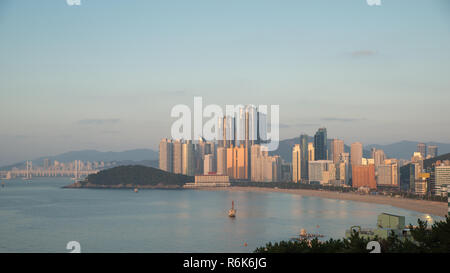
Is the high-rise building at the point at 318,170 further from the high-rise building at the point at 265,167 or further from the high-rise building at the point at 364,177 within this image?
the high-rise building at the point at 364,177

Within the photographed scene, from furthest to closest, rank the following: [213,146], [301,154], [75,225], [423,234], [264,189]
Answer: [213,146]
[301,154]
[264,189]
[75,225]
[423,234]

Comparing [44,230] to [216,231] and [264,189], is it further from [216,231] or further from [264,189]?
[264,189]

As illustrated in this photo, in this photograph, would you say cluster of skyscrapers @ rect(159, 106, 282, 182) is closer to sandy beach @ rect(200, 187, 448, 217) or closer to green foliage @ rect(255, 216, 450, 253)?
sandy beach @ rect(200, 187, 448, 217)

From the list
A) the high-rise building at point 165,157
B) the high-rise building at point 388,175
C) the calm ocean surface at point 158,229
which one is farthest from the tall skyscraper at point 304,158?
the calm ocean surface at point 158,229

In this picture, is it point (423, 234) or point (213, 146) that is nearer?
point (423, 234)

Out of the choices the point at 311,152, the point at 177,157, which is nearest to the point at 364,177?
the point at 311,152

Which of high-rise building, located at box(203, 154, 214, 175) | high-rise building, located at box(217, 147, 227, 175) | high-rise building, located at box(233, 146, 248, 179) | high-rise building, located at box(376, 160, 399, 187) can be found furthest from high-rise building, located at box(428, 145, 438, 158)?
high-rise building, located at box(203, 154, 214, 175)

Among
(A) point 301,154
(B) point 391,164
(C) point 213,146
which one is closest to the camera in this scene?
(B) point 391,164
